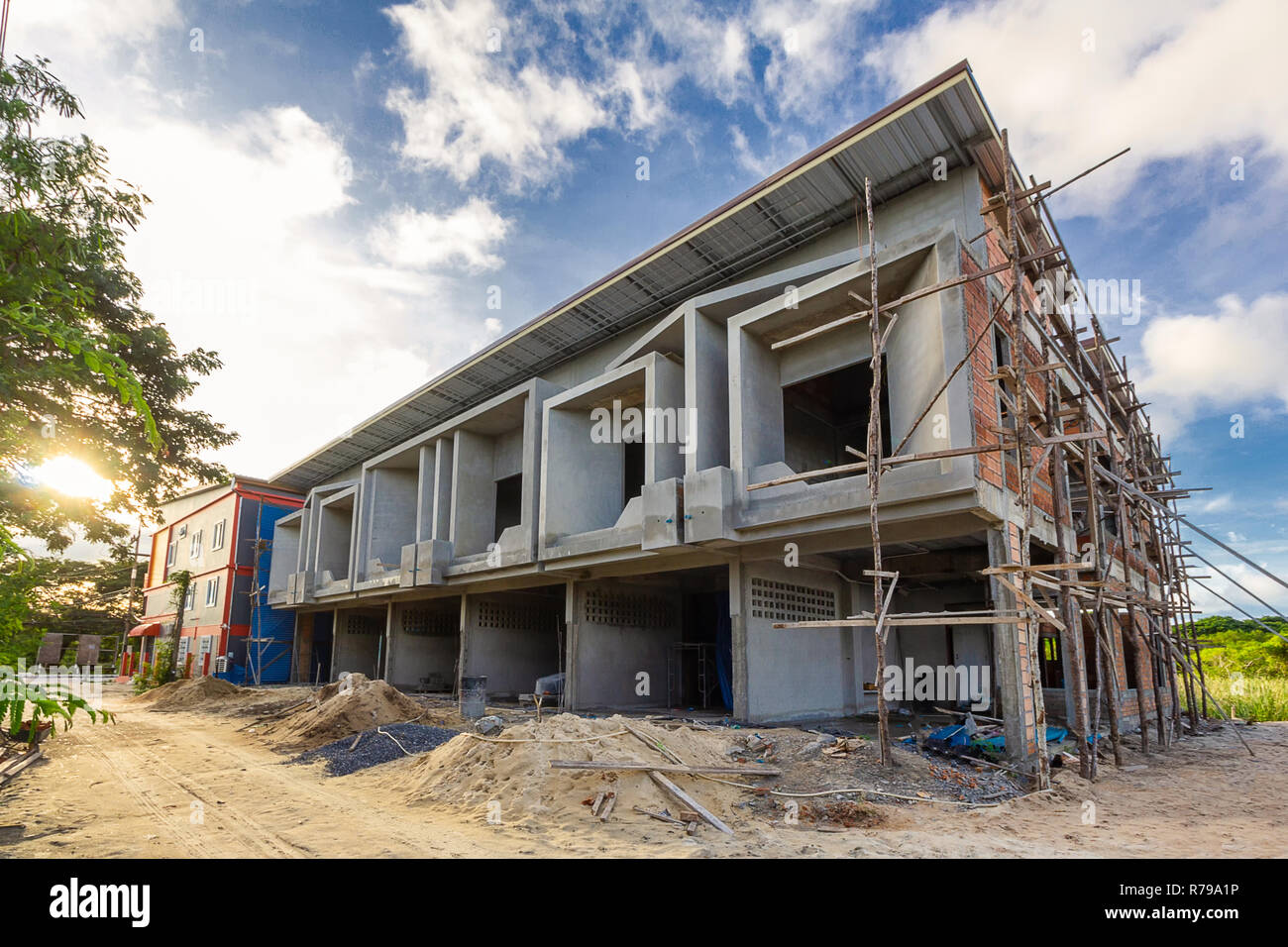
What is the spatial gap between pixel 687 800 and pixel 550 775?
146cm

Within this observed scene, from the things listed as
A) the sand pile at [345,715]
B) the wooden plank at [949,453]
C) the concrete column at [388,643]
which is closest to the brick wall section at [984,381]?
the wooden plank at [949,453]

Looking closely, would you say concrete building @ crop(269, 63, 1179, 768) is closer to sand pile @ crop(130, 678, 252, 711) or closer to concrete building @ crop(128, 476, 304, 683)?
sand pile @ crop(130, 678, 252, 711)

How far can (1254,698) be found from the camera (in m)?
19.3

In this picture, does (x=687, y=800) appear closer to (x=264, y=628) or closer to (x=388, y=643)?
(x=388, y=643)

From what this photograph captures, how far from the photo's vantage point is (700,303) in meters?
13.4

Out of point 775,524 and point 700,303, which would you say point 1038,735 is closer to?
point 775,524

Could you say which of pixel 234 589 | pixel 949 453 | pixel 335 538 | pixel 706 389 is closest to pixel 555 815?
pixel 949 453

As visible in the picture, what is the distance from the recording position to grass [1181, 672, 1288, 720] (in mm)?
18844

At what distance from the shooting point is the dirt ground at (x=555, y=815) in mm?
5820

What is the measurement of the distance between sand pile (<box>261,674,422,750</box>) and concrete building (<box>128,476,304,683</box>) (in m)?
19.4
